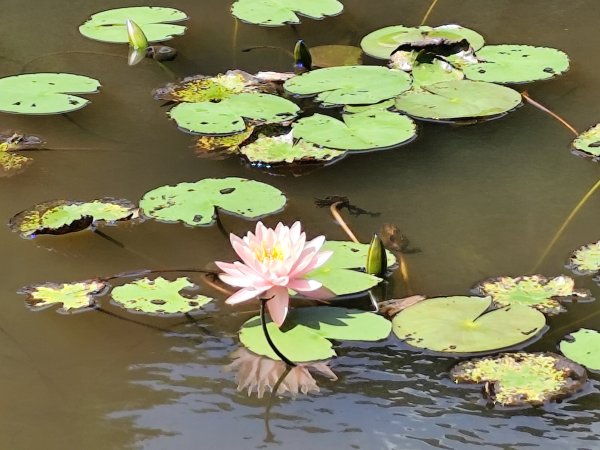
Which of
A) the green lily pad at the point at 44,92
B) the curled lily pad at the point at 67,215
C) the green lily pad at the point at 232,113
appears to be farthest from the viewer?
the green lily pad at the point at 44,92

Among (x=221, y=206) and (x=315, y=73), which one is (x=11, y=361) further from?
(x=315, y=73)

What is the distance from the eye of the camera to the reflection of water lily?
1.66 metres

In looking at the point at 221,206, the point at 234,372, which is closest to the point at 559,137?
the point at 221,206

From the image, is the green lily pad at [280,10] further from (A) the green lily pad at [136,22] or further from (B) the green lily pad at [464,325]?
(B) the green lily pad at [464,325]

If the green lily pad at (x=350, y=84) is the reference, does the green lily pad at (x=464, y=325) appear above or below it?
below

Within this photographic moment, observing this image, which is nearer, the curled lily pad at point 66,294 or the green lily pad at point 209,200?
the curled lily pad at point 66,294

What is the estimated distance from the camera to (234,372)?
1.71m

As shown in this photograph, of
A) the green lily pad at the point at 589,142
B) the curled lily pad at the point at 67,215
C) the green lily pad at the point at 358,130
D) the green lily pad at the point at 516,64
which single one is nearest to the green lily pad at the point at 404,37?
the green lily pad at the point at 516,64

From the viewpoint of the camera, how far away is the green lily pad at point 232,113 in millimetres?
2576

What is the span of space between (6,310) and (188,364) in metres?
0.44

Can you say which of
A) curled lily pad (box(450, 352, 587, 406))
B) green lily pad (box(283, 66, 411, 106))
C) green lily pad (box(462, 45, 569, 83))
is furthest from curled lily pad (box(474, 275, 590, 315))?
green lily pad (box(462, 45, 569, 83))

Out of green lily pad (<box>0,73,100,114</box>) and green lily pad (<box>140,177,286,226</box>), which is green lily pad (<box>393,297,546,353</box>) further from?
green lily pad (<box>0,73,100,114</box>)

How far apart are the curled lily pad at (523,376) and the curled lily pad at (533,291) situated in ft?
0.59

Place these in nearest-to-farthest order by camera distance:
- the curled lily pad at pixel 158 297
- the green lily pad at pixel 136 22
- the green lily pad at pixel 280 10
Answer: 1. the curled lily pad at pixel 158 297
2. the green lily pad at pixel 136 22
3. the green lily pad at pixel 280 10
